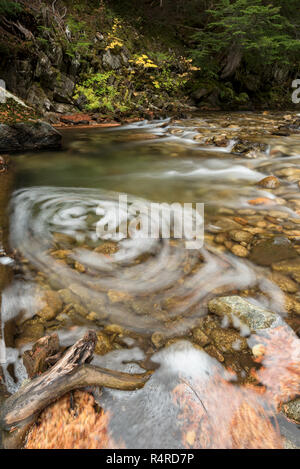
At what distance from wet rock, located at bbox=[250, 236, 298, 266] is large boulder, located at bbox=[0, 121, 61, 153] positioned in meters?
6.31

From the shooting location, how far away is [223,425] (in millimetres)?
1349

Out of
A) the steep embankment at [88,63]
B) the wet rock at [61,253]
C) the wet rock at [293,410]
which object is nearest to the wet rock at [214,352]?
the wet rock at [293,410]

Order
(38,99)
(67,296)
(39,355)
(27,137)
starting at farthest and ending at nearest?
(38,99), (27,137), (67,296), (39,355)

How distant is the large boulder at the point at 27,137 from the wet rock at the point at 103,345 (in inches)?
245

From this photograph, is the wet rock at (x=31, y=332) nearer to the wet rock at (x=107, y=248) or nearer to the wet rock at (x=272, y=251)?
the wet rock at (x=107, y=248)

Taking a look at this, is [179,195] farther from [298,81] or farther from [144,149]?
[298,81]

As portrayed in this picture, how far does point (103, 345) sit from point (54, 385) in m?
0.53

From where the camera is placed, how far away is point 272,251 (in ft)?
9.19

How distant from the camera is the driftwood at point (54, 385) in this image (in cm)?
121

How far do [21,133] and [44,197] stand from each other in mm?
3222

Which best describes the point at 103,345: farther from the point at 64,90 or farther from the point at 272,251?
the point at 64,90

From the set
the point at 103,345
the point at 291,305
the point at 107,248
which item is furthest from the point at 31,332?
the point at 291,305

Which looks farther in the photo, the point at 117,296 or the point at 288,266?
the point at 288,266
